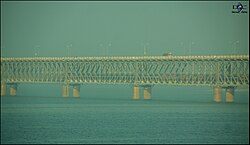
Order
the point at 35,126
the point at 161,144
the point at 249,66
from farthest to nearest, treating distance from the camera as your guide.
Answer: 1. the point at 249,66
2. the point at 35,126
3. the point at 161,144

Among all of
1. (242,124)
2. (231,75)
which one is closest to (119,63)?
(231,75)

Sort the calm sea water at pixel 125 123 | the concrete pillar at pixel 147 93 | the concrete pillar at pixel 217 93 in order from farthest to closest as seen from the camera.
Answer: the concrete pillar at pixel 147 93 < the concrete pillar at pixel 217 93 < the calm sea water at pixel 125 123

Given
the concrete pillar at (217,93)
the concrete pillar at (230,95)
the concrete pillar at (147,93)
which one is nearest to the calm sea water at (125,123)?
the concrete pillar at (230,95)

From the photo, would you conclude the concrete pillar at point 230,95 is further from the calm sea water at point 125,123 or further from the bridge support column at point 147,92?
the bridge support column at point 147,92

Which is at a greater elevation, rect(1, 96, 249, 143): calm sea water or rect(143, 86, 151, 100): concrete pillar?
rect(143, 86, 151, 100): concrete pillar

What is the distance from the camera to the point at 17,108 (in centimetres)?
15850

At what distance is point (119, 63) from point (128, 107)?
36.2m

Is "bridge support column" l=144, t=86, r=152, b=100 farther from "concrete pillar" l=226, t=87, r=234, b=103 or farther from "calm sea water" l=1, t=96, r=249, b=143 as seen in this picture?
"concrete pillar" l=226, t=87, r=234, b=103

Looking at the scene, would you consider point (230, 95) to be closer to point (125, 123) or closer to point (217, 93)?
point (217, 93)

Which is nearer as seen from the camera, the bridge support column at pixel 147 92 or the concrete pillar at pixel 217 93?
the concrete pillar at pixel 217 93

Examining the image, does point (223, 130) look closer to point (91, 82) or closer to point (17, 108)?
point (17, 108)

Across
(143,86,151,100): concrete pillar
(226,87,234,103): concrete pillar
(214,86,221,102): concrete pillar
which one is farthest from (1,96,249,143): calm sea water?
(143,86,151,100): concrete pillar

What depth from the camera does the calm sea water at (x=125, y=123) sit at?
10350 centimetres

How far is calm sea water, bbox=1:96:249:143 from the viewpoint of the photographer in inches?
4075
